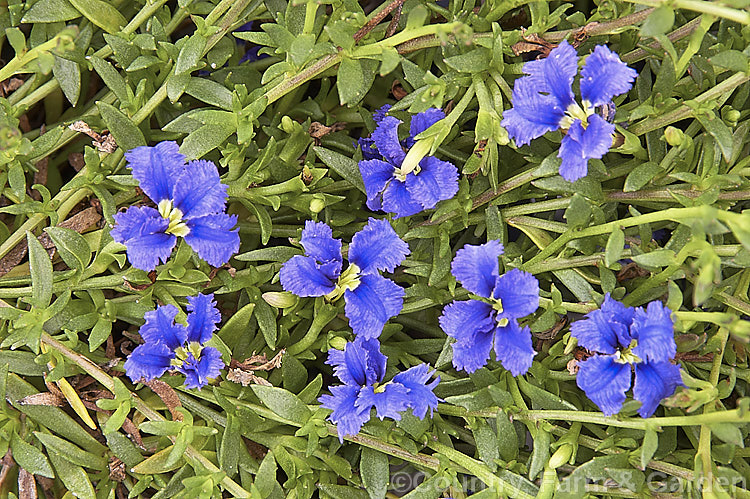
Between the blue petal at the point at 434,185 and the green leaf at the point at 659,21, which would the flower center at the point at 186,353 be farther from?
the green leaf at the point at 659,21

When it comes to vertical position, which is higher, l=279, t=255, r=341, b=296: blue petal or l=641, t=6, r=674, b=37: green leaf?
l=641, t=6, r=674, b=37: green leaf

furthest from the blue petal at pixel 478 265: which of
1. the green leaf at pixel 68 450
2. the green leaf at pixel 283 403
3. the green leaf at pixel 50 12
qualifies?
the green leaf at pixel 50 12

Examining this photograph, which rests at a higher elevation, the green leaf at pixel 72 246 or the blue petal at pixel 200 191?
the blue petal at pixel 200 191

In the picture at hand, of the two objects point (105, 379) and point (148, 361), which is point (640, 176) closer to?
point (148, 361)

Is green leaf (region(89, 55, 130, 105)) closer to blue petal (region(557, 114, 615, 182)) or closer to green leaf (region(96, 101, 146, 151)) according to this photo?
green leaf (region(96, 101, 146, 151))

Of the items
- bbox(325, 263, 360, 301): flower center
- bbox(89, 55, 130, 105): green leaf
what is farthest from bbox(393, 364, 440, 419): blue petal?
bbox(89, 55, 130, 105): green leaf
